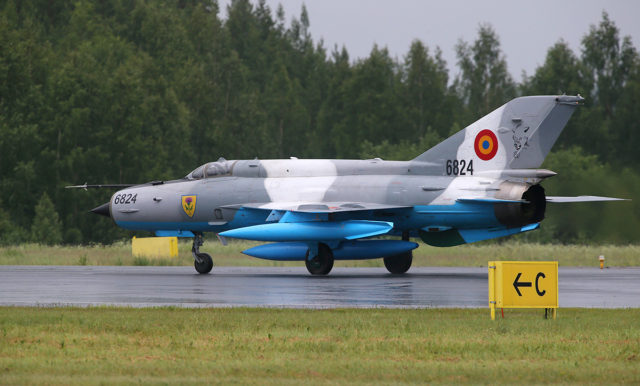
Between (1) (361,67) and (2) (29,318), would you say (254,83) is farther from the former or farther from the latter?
(2) (29,318)

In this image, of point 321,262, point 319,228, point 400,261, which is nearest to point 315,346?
point 319,228

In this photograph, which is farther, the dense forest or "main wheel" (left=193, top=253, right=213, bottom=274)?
the dense forest

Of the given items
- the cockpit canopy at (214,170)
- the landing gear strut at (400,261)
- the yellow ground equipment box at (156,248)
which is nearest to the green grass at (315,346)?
the landing gear strut at (400,261)

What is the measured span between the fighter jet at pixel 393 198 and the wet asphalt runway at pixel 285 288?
0.91 m

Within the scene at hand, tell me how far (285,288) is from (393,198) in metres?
6.31

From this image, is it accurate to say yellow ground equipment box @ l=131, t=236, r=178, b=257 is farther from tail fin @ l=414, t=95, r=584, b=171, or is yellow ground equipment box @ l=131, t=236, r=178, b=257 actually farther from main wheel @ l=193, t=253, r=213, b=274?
tail fin @ l=414, t=95, r=584, b=171

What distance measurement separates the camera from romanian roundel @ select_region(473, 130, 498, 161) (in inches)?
1025

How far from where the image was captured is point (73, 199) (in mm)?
62375

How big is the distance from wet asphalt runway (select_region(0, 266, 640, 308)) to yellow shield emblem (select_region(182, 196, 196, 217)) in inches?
70.7

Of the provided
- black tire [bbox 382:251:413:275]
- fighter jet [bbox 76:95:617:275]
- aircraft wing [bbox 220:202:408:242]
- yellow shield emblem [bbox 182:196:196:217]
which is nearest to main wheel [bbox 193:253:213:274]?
fighter jet [bbox 76:95:617:275]

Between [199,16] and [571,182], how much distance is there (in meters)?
58.1

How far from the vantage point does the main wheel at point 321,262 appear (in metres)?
26.5

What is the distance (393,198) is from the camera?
26.5m

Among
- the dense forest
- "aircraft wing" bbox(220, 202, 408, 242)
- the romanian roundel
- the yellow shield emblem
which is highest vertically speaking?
the dense forest
